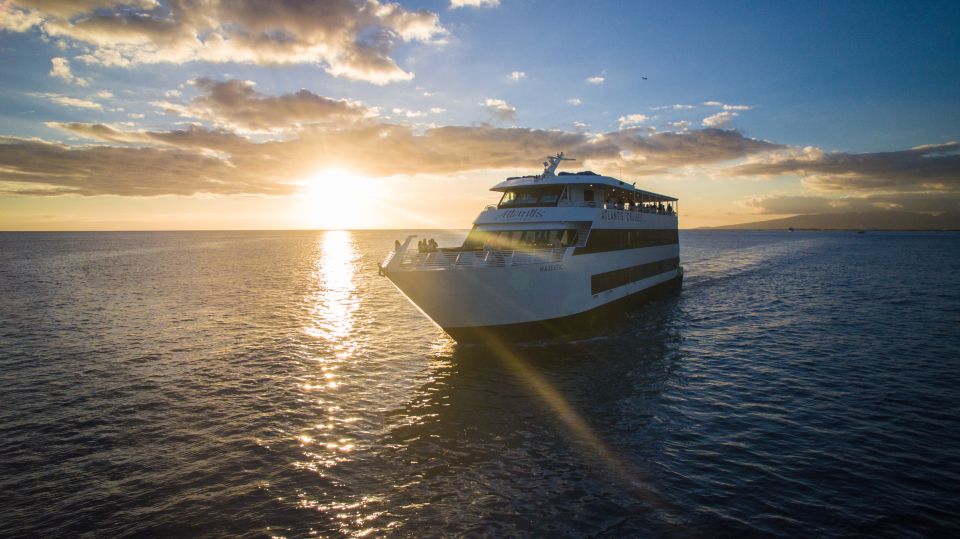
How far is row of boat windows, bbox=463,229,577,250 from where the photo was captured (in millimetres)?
21672

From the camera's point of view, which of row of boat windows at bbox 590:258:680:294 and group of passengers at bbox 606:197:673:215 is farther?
group of passengers at bbox 606:197:673:215

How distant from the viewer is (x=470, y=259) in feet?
58.0

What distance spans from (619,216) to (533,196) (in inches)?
205

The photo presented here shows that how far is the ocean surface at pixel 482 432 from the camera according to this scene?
328 inches

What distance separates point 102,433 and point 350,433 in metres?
6.73

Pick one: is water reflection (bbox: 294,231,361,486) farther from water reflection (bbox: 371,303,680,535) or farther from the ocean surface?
water reflection (bbox: 371,303,680,535)

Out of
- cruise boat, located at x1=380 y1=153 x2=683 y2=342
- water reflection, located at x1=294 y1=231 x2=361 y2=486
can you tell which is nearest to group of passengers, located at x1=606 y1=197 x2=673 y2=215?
cruise boat, located at x1=380 y1=153 x2=683 y2=342

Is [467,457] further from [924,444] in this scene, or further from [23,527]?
[924,444]

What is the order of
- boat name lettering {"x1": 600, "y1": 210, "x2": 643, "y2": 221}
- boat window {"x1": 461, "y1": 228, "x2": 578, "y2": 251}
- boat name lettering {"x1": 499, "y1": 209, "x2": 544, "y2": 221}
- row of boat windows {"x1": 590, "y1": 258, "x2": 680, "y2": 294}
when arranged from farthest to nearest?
boat name lettering {"x1": 600, "y1": 210, "x2": 643, "y2": 221} < row of boat windows {"x1": 590, "y1": 258, "x2": 680, "y2": 294} < boat name lettering {"x1": 499, "y1": 209, "x2": 544, "y2": 221} < boat window {"x1": 461, "y1": 228, "x2": 578, "y2": 251}

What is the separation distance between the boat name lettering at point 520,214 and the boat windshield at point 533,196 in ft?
3.50

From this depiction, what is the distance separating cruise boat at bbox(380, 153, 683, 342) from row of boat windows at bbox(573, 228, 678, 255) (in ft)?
0.22

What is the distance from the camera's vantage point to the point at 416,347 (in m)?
21.0

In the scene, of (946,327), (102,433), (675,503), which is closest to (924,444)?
(675,503)

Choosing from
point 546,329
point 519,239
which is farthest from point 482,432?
point 519,239
